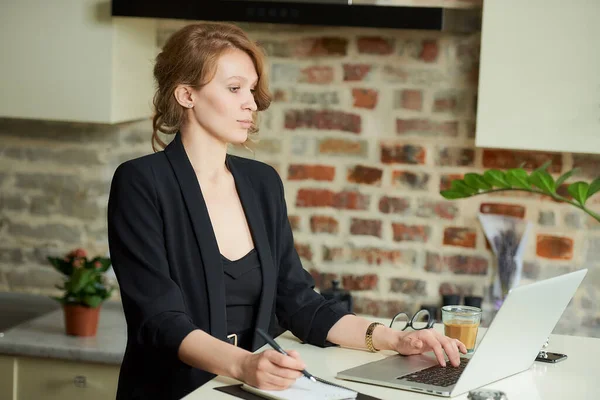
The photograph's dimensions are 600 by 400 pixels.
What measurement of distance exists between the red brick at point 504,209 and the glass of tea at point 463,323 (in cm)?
130

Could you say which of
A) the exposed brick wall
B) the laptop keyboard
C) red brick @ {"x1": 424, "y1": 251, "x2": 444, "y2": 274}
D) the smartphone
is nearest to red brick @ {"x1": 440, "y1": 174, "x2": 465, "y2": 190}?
the exposed brick wall

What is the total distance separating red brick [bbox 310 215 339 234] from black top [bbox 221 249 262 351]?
4.08 feet

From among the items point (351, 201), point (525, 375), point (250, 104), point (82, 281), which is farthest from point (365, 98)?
point (525, 375)

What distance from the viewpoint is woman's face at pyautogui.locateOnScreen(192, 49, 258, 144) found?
2.12 meters

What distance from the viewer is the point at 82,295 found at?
312cm

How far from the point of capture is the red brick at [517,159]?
10.5 ft

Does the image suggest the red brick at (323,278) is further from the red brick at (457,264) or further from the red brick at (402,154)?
the red brick at (402,154)

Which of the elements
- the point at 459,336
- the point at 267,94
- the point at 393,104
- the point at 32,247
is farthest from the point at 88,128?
the point at 459,336

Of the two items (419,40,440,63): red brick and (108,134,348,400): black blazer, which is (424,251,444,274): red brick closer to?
(419,40,440,63): red brick

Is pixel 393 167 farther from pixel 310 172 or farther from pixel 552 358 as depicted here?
pixel 552 358

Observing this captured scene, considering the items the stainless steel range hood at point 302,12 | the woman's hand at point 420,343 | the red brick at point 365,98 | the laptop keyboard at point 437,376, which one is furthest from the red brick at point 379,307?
the laptop keyboard at point 437,376

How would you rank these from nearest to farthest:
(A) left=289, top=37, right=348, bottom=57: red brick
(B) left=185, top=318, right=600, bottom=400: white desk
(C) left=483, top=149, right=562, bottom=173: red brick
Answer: (B) left=185, top=318, right=600, bottom=400: white desk, (C) left=483, top=149, right=562, bottom=173: red brick, (A) left=289, top=37, right=348, bottom=57: red brick

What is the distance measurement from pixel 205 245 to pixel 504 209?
1490mm

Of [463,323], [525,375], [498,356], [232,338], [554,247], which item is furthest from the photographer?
[554,247]
